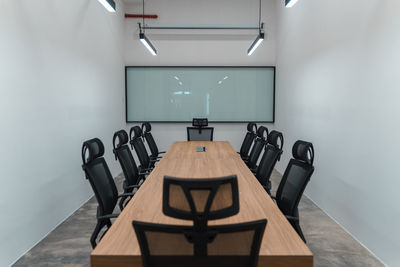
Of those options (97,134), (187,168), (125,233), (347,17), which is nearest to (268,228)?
(125,233)

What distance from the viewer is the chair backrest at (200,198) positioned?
1.07 metres

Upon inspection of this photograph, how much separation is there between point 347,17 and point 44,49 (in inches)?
150

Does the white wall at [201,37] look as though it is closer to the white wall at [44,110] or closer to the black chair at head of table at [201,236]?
the white wall at [44,110]

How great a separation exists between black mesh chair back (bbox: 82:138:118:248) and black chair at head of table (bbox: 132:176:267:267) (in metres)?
1.16

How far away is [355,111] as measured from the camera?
3.21 m

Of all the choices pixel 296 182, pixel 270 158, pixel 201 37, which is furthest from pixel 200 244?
pixel 201 37

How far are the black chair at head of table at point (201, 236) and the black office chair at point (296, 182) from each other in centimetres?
104

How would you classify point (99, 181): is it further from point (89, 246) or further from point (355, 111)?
point (355, 111)

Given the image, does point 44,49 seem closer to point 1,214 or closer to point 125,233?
point 1,214

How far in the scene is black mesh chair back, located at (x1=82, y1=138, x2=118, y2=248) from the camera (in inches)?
81.9

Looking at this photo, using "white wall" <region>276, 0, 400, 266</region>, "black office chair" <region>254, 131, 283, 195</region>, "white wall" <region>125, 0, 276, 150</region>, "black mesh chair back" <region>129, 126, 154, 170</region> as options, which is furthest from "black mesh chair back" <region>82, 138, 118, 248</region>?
"white wall" <region>125, 0, 276, 150</region>

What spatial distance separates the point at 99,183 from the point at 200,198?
139 centimetres

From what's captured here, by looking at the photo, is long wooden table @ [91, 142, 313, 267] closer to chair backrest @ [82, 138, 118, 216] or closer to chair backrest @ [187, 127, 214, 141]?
chair backrest @ [82, 138, 118, 216]

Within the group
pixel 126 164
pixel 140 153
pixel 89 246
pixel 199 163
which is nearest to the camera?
pixel 89 246
